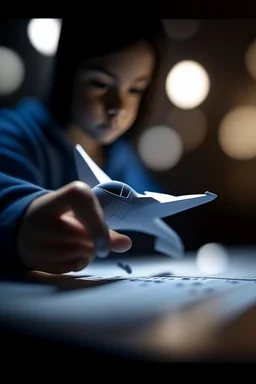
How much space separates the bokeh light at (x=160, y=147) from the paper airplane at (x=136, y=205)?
7cm

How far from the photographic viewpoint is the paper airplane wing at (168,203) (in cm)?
96

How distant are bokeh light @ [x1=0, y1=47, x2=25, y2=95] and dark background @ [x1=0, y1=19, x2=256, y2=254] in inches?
0.8

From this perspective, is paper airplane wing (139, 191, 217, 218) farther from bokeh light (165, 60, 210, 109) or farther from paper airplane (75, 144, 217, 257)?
bokeh light (165, 60, 210, 109)

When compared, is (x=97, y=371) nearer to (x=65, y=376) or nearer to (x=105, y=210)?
(x=65, y=376)

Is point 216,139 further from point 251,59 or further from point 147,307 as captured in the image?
point 147,307

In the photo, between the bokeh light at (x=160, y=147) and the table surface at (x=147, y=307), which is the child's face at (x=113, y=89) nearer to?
the bokeh light at (x=160, y=147)

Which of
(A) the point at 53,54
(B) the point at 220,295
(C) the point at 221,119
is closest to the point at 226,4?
(C) the point at 221,119

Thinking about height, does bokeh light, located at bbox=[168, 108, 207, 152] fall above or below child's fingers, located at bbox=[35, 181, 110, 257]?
above

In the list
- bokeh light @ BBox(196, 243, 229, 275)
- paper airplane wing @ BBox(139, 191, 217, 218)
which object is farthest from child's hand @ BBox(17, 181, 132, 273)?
bokeh light @ BBox(196, 243, 229, 275)

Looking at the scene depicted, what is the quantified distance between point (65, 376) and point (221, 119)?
0.62 meters

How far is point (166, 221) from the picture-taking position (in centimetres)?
100

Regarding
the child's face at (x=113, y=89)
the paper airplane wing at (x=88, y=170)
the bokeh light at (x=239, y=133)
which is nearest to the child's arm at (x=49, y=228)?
the paper airplane wing at (x=88, y=170)

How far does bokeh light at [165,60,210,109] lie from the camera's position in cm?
103

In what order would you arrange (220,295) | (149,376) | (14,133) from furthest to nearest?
(14,133), (220,295), (149,376)
